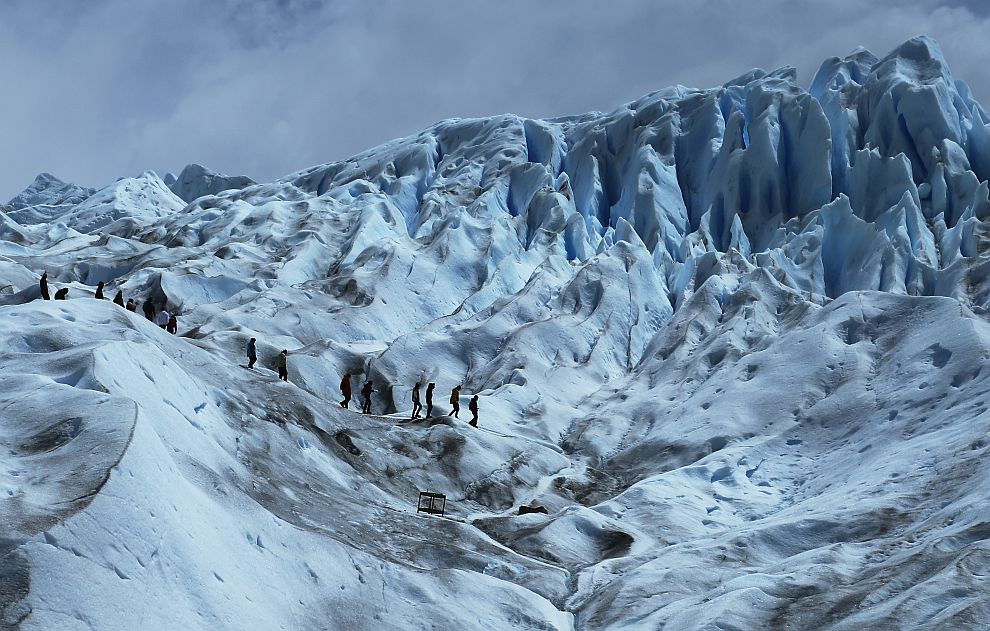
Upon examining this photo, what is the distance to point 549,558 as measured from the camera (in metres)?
23.8

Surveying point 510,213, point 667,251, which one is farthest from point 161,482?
point 510,213

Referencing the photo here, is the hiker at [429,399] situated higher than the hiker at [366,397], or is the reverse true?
the hiker at [429,399]

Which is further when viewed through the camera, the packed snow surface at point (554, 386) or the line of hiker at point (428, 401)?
the line of hiker at point (428, 401)

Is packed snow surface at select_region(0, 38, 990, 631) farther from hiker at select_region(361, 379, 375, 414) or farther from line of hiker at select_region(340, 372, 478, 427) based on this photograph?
hiker at select_region(361, 379, 375, 414)

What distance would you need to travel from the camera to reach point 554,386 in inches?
1698

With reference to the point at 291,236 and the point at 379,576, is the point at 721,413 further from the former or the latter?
the point at 291,236

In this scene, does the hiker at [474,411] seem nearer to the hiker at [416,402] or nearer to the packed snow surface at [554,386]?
the packed snow surface at [554,386]

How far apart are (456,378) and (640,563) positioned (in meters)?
23.0

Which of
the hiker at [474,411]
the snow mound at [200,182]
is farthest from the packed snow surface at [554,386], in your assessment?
the snow mound at [200,182]

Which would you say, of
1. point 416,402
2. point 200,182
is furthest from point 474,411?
point 200,182

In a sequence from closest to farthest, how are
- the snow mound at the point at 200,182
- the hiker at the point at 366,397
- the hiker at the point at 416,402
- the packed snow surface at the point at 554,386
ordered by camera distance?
the packed snow surface at the point at 554,386
the hiker at the point at 416,402
the hiker at the point at 366,397
the snow mound at the point at 200,182

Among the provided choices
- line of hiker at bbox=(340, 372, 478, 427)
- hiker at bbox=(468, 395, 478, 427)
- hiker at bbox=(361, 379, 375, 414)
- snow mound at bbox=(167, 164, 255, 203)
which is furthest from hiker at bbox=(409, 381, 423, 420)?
snow mound at bbox=(167, 164, 255, 203)

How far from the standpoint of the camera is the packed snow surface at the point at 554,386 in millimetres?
16641

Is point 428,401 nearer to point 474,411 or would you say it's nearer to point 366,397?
point 474,411
